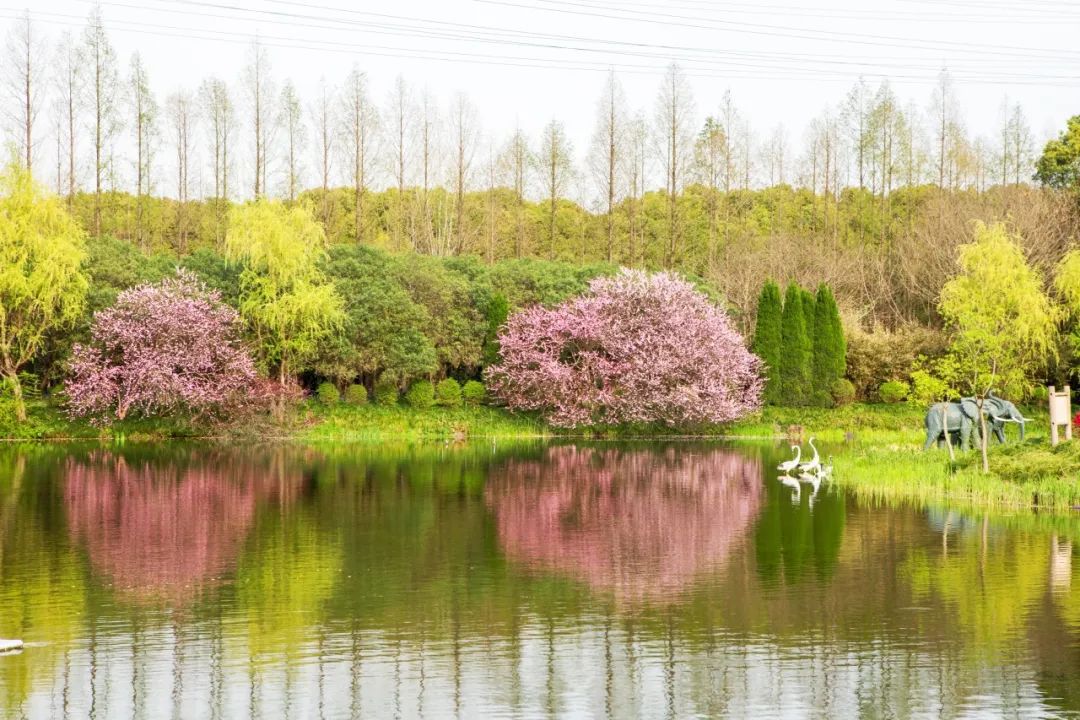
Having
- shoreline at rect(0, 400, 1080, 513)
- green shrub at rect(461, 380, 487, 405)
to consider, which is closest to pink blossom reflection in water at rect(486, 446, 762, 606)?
shoreline at rect(0, 400, 1080, 513)

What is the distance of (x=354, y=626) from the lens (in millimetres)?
14672

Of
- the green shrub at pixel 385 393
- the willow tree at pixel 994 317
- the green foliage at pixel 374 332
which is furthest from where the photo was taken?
the green shrub at pixel 385 393

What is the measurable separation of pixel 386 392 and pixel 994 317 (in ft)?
93.9

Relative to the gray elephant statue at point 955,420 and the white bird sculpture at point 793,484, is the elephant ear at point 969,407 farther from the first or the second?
the white bird sculpture at point 793,484

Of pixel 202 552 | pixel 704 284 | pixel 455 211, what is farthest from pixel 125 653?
pixel 455 211

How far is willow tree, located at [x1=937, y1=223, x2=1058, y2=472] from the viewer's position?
30.4 meters

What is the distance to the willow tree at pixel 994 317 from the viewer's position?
1198 inches

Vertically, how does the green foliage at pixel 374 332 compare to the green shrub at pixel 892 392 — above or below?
above

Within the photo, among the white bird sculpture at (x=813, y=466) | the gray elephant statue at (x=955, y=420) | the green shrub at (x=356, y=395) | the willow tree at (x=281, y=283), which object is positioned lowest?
the white bird sculpture at (x=813, y=466)

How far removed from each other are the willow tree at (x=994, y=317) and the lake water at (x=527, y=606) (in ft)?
17.5

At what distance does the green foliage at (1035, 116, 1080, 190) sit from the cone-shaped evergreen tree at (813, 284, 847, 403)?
15.0 metres

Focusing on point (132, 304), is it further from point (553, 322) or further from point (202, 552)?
point (202, 552)

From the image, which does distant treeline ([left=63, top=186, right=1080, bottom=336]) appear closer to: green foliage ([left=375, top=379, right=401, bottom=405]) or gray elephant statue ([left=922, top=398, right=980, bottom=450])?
green foliage ([left=375, top=379, right=401, bottom=405])

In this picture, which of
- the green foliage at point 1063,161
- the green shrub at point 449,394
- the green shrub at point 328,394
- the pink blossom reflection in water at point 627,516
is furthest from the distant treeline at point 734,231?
the pink blossom reflection in water at point 627,516
